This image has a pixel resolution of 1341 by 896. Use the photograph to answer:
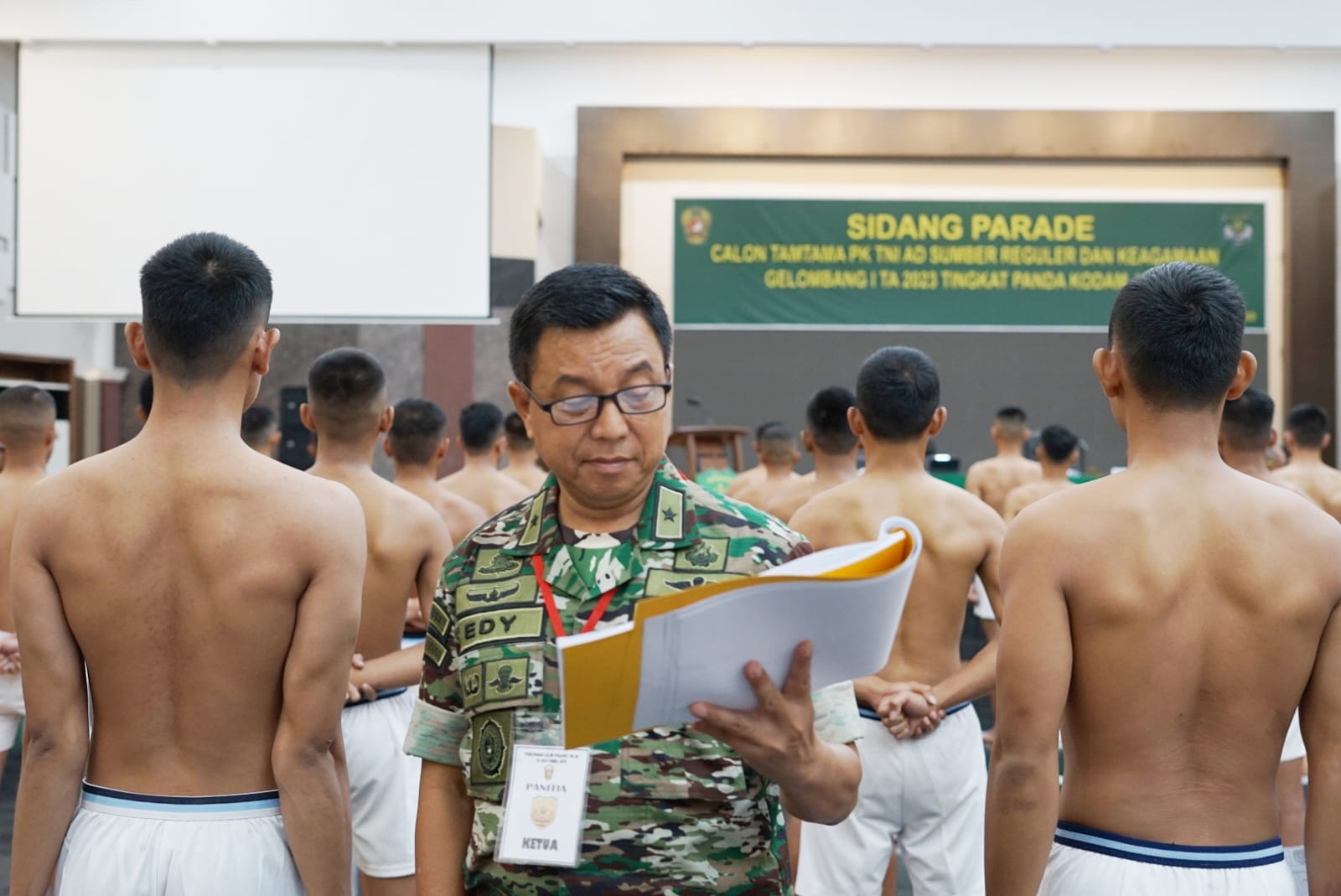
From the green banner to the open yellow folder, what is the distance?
900 cm

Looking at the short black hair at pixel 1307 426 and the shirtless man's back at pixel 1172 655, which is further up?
the short black hair at pixel 1307 426

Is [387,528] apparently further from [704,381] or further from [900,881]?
[704,381]

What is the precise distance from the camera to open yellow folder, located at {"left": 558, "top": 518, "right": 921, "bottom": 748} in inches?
47.2

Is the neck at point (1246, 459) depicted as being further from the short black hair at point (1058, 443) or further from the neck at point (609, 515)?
the short black hair at point (1058, 443)

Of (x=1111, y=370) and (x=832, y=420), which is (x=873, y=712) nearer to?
(x=1111, y=370)

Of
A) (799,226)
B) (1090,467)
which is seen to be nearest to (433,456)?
(799,226)

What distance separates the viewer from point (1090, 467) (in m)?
11.1

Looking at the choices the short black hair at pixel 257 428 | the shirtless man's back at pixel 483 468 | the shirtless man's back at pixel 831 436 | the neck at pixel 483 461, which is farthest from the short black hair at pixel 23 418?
the shirtless man's back at pixel 831 436

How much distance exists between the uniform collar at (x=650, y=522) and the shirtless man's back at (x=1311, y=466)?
469 cm

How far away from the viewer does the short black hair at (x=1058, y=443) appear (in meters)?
7.73

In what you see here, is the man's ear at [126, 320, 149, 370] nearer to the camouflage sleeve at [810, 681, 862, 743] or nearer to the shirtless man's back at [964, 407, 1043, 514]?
the camouflage sleeve at [810, 681, 862, 743]

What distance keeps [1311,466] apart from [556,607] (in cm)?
527

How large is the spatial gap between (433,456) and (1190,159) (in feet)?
26.5

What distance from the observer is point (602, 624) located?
4.99ft
